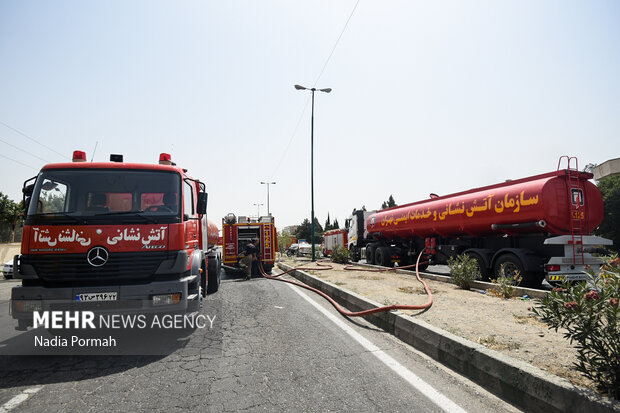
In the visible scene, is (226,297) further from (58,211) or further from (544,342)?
(544,342)

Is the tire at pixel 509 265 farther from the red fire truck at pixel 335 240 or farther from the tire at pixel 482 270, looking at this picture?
the red fire truck at pixel 335 240

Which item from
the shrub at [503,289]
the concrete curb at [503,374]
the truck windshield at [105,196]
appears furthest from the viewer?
the shrub at [503,289]

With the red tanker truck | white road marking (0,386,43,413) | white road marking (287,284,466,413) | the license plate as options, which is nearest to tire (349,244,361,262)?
the red tanker truck

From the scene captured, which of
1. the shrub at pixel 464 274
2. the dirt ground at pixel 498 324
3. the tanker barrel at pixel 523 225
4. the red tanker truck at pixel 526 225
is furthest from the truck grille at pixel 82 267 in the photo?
the tanker barrel at pixel 523 225

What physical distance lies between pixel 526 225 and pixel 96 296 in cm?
933

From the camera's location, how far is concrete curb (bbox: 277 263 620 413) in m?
2.53

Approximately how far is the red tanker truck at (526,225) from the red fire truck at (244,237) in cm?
649

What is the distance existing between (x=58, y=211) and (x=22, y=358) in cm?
184

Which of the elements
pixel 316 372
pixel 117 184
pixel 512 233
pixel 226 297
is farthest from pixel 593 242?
pixel 117 184

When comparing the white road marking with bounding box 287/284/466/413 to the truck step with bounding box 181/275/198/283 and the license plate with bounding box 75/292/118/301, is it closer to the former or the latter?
the truck step with bounding box 181/275/198/283

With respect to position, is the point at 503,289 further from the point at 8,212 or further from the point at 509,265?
the point at 8,212

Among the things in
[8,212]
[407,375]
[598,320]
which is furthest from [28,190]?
[8,212]

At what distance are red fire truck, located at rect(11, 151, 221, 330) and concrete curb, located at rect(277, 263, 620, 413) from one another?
10.3 ft

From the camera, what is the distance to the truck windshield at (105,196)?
4.75 metres
